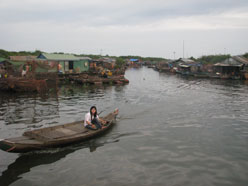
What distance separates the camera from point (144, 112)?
1594cm

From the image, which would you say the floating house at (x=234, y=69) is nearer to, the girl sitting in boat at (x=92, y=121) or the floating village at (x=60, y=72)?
the floating village at (x=60, y=72)

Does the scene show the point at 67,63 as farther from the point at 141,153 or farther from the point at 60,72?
the point at 141,153

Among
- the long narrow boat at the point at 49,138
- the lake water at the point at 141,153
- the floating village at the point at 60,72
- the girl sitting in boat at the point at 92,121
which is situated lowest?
the lake water at the point at 141,153

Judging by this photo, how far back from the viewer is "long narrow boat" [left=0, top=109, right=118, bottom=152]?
24.7 ft

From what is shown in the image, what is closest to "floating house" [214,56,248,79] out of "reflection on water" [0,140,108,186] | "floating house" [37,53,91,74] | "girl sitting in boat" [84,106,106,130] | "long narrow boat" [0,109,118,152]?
"floating house" [37,53,91,74]

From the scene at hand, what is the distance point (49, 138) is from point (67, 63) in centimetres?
2757

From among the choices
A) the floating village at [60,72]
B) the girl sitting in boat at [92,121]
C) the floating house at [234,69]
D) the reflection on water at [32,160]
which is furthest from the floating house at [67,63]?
the floating house at [234,69]

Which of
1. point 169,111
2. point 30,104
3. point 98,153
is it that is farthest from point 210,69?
point 98,153

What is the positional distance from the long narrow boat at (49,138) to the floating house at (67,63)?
77.1 feet

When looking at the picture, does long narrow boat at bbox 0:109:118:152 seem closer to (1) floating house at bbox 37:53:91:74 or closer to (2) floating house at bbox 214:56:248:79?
(1) floating house at bbox 37:53:91:74

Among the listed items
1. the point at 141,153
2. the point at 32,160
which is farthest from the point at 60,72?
the point at 141,153

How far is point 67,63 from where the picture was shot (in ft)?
114

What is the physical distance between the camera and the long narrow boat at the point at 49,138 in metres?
7.54

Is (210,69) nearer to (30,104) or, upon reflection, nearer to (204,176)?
(30,104)
